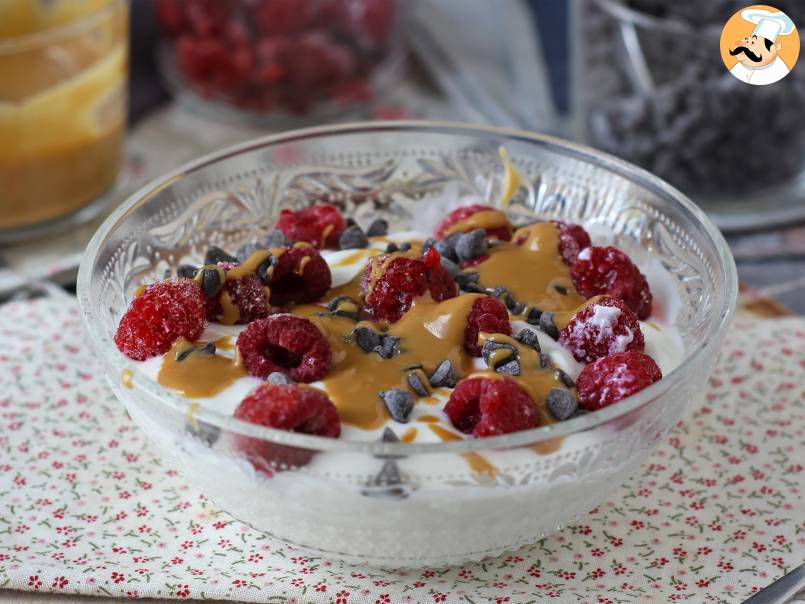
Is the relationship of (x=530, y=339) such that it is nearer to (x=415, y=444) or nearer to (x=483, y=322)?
(x=483, y=322)

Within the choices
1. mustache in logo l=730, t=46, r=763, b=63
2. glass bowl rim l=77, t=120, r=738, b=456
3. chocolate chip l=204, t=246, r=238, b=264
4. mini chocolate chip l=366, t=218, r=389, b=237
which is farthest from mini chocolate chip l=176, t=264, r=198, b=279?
mustache in logo l=730, t=46, r=763, b=63

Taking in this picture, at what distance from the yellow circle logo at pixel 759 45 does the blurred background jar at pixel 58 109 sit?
145 cm

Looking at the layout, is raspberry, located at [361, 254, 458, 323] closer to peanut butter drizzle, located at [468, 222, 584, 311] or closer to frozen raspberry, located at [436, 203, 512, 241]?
peanut butter drizzle, located at [468, 222, 584, 311]

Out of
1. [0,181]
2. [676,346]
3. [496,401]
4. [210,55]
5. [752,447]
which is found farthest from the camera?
[210,55]

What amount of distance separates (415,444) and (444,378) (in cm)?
23

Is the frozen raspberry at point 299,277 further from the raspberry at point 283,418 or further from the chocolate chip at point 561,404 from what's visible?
the chocolate chip at point 561,404

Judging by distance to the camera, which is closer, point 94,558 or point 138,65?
point 94,558

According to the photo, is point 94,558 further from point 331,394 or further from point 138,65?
point 138,65

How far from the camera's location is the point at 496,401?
4.62ft

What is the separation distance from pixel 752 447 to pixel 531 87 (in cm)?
172

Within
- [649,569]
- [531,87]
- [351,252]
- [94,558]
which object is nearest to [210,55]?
[531,87]

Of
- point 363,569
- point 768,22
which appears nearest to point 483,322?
point 363,569

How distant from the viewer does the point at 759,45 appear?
221 cm

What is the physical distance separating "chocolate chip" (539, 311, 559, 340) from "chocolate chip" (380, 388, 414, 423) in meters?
0.31
